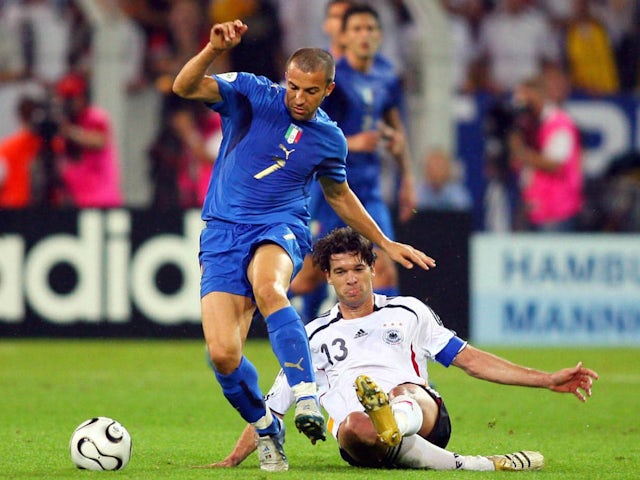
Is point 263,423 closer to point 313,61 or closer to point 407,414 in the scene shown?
point 407,414

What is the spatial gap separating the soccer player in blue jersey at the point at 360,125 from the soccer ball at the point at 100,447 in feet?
11.5

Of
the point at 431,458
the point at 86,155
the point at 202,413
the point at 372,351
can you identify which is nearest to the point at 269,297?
the point at 372,351

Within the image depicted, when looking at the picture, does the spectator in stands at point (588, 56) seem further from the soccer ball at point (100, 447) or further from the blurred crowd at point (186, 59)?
the soccer ball at point (100, 447)

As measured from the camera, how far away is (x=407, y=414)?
603 centimetres

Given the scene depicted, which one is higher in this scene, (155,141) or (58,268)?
(155,141)

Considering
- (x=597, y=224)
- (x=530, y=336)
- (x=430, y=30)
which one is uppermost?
(x=430, y=30)

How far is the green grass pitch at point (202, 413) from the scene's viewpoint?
6445 mm

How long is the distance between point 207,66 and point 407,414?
5.98 ft

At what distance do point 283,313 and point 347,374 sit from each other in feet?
1.96

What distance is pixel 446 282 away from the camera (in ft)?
43.9

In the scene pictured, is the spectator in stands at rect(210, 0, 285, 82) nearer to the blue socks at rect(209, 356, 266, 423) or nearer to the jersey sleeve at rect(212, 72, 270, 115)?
the jersey sleeve at rect(212, 72, 270, 115)

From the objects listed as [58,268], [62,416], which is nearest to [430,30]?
[58,268]

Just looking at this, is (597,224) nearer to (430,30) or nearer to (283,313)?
(430,30)

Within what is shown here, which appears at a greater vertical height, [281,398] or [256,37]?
[256,37]
